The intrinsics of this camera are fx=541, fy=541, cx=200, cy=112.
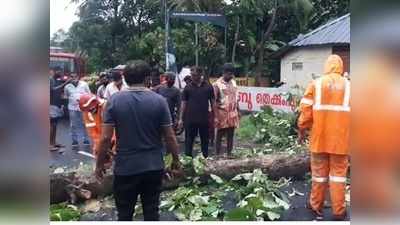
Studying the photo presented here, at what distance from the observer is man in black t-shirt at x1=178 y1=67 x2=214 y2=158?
4520 mm

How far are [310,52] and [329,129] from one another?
0.61 m

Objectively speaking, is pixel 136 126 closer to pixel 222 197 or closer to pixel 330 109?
pixel 222 197

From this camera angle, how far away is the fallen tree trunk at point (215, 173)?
4.23 metres

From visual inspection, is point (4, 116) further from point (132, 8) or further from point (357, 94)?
point (357, 94)

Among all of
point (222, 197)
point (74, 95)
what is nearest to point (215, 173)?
point (222, 197)

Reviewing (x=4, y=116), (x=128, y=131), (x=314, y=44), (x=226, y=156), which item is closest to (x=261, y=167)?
(x=226, y=156)

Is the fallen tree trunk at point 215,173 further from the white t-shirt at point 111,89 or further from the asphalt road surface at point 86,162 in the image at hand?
the white t-shirt at point 111,89

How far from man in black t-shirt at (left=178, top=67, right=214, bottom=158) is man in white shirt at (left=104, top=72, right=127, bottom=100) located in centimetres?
67

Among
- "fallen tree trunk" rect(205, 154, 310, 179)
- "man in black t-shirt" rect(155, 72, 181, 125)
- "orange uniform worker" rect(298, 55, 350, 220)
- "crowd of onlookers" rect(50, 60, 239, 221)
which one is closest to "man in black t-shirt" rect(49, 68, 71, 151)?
"crowd of onlookers" rect(50, 60, 239, 221)

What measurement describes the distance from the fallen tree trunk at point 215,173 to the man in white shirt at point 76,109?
0.30 m

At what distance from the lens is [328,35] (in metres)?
4.11

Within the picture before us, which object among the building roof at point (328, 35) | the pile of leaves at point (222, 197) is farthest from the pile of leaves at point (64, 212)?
the building roof at point (328, 35)

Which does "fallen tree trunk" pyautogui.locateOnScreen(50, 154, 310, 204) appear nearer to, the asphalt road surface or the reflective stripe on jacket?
the asphalt road surface

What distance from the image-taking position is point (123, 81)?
147 inches
